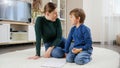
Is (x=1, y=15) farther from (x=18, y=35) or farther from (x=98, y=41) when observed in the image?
(x=98, y=41)

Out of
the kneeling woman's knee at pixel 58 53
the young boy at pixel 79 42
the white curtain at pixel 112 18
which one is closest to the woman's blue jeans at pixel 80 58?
the young boy at pixel 79 42

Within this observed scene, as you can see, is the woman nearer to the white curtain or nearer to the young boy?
the young boy

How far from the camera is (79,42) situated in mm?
1794

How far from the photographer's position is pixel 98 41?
17.0 feet

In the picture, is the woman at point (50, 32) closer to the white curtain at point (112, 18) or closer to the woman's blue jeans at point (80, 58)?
the woman's blue jeans at point (80, 58)

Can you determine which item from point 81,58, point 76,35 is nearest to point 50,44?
point 76,35

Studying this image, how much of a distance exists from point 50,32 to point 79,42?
1.40 feet

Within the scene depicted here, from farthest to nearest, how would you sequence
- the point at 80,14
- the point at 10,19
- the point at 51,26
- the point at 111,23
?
the point at 111,23, the point at 10,19, the point at 51,26, the point at 80,14

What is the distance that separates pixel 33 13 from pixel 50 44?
2707mm

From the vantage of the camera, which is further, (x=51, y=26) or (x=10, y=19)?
(x=10, y=19)

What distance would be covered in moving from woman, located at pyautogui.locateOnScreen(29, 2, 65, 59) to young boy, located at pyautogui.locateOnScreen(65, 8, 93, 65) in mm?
209

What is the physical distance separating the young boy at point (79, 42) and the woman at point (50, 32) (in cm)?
21

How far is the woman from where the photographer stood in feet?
6.62

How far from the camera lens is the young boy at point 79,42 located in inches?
66.4
